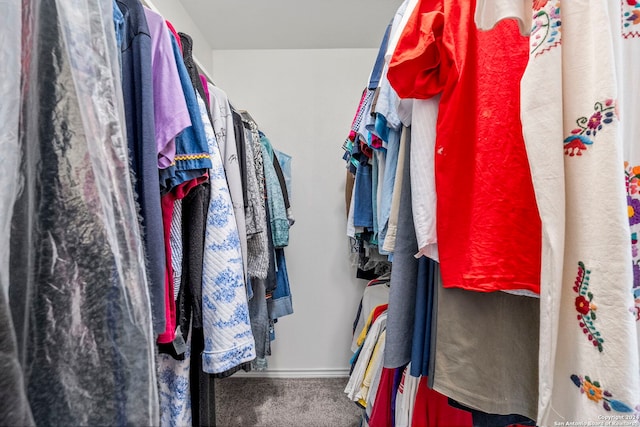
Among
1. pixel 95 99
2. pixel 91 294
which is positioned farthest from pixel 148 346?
pixel 95 99

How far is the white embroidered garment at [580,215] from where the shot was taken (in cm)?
33

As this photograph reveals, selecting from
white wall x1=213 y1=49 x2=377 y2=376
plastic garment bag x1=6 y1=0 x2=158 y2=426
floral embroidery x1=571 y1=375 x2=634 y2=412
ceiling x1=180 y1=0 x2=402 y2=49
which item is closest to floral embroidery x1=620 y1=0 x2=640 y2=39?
floral embroidery x1=571 y1=375 x2=634 y2=412

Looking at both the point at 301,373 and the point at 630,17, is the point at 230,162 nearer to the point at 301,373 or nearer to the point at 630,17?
the point at 630,17

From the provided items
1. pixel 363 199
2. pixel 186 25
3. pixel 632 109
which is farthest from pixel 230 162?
pixel 186 25

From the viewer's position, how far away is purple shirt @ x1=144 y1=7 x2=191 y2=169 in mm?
520

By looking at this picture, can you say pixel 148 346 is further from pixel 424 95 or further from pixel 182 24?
pixel 182 24

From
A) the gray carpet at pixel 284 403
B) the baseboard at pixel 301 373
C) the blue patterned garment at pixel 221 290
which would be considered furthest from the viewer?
the baseboard at pixel 301 373

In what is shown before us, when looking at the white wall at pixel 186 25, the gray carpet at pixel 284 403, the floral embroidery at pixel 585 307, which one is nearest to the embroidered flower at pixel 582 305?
the floral embroidery at pixel 585 307

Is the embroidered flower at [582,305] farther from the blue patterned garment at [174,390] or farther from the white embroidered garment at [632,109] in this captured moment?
the blue patterned garment at [174,390]

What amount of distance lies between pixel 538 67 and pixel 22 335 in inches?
26.1

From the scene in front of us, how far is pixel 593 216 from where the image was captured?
36cm

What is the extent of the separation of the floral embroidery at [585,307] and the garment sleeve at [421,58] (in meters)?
0.37

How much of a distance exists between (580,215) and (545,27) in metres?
0.26

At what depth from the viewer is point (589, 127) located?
0.37 m
